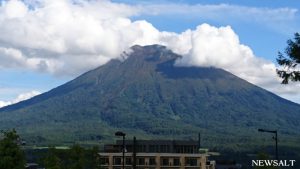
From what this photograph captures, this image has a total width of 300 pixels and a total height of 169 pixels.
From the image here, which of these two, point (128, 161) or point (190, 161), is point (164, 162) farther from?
point (128, 161)

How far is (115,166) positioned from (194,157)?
1647cm

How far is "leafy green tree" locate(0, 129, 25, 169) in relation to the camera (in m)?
44.9

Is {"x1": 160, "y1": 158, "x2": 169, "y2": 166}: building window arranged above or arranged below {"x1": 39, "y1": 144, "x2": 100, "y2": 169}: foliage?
below

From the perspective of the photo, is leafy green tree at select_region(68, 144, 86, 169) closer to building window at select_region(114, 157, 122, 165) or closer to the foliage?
the foliage

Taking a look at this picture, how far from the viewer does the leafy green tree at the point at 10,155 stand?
147ft

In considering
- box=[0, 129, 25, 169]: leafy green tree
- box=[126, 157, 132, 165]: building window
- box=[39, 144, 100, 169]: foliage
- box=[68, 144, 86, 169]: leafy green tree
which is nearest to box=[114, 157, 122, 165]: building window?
box=[126, 157, 132, 165]: building window

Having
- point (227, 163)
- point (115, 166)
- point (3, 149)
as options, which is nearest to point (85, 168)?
point (3, 149)

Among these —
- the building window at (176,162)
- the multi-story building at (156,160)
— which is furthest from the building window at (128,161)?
the building window at (176,162)

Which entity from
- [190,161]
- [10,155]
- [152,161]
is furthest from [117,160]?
[10,155]

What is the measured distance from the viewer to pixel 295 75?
25766 millimetres

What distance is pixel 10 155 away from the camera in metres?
45.7

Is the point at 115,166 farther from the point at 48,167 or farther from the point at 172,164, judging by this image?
the point at 48,167

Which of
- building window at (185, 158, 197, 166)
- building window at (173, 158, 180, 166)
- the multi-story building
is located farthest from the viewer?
building window at (173, 158, 180, 166)

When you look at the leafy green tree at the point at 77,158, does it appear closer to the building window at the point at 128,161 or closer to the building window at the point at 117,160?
the building window at the point at 117,160
